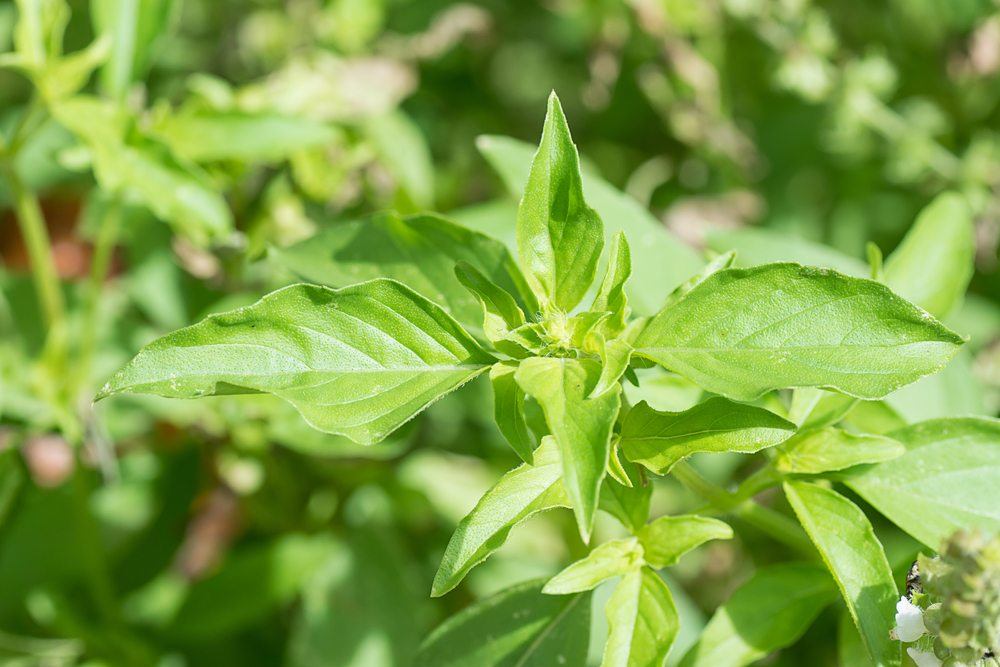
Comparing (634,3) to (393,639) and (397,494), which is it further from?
(393,639)

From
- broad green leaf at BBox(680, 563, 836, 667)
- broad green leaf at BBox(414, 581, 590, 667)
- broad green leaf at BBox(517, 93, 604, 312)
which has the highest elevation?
broad green leaf at BBox(517, 93, 604, 312)

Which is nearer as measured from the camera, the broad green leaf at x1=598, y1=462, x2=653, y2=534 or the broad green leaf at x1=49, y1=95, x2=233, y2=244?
the broad green leaf at x1=598, y1=462, x2=653, y2=534

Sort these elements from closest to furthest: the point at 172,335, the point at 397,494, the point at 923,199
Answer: the point at 172,335
the point at 397,494
the point at 923,199

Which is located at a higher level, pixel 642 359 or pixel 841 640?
pixel 642 359

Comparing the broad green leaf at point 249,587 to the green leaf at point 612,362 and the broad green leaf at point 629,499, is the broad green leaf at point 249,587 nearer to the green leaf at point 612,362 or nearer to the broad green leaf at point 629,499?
the broad green leaf at point 629,499

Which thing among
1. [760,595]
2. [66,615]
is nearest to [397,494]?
[66,615]

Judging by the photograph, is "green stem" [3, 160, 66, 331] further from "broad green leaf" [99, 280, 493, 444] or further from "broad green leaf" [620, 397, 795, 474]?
"broad green leaf" [620, 397, 795, 474]

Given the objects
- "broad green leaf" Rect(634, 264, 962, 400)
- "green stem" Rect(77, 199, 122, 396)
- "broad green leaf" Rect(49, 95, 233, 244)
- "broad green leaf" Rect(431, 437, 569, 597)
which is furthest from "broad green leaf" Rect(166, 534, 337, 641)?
"broad green leaf" Rect(634, 264, 962, 400)

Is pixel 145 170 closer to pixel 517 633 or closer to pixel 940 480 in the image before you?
pixel 517 633
